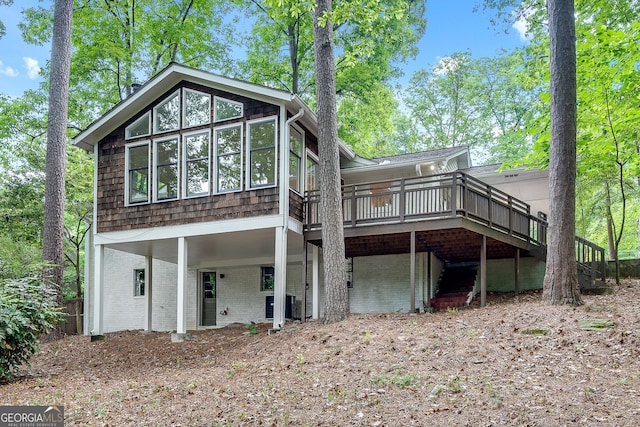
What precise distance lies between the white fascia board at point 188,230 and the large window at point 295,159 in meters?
1.36

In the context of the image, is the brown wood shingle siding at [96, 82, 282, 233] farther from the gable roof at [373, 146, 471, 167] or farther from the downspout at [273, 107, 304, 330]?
the gable roof at [373, 146, 471, 167]

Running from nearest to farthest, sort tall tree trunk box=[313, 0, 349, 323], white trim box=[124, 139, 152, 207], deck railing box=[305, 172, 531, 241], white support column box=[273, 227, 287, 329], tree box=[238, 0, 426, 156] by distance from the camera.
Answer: tall tree trunk box=[313, 0, 349, 323]
deck railing box=[305, 172, 531, 241]
white support column box=[273, 227, 287, 329]
white trim box=[124, 139, 152, 207]
tree box=[238, 0, 426, 156]

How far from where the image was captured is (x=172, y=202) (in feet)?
44.7

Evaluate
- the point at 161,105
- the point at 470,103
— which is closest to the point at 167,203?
the point at 161,105

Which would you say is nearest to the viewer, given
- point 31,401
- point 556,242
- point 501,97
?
point 31,401

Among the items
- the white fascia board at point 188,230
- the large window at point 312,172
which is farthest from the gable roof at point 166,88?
the white fascia board at point 188,230

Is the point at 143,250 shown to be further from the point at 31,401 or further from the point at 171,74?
the point at 31,401

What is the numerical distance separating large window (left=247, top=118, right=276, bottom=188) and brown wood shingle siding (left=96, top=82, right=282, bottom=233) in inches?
7.4

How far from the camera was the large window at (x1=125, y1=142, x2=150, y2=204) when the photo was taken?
14.2 meters

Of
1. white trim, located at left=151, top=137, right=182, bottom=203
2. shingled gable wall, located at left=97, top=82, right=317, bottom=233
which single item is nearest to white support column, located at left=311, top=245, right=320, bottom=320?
shingled gable wall, located at left=97, top=82, right=317, bottom=233

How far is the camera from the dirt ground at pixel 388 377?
5988 millimetres

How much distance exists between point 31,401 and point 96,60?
18.5 m

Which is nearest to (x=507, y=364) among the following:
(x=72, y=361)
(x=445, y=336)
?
(x=445, y=336)

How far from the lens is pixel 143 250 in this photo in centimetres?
1573
